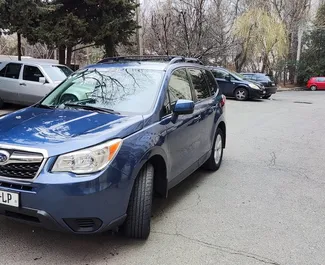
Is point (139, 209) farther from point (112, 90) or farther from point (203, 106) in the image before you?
point (203, 106)

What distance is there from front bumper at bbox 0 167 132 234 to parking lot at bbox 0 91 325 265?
1.24 ft

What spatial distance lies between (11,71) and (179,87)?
8.82 meters

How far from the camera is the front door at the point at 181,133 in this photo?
3.83 meters

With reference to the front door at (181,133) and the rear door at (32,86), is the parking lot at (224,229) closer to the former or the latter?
the front door at (181,133)

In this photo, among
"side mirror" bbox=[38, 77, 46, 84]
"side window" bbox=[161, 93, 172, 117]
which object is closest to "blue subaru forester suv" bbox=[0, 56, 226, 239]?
"side window" bbox=[161, 93, 172, 117]

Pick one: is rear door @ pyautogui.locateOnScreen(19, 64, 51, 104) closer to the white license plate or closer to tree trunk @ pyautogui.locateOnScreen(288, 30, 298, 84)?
the white license plate

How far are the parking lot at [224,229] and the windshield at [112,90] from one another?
1275 millimetres

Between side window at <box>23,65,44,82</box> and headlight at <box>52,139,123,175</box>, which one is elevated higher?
side window at <box>23,65,44,82</box>

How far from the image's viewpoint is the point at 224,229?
3662mm

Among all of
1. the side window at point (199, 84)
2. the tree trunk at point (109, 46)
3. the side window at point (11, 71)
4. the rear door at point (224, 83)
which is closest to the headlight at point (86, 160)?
the side window at point (199, 84)

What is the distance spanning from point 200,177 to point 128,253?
2.44 metres

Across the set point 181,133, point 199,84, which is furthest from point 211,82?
point 181,133

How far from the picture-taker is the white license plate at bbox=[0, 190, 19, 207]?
108 inches

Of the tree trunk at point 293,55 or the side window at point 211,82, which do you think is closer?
the side window at point 211,82
